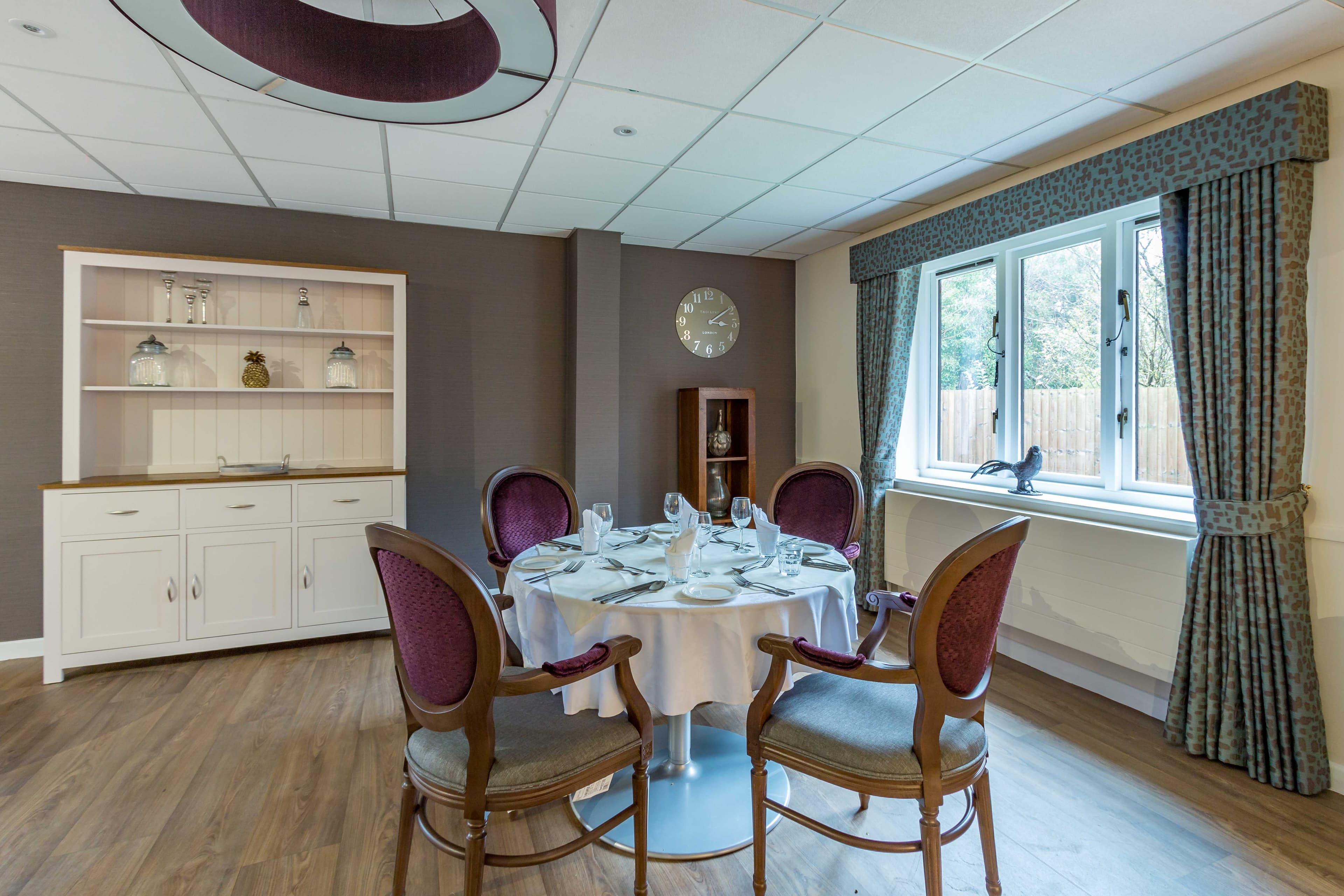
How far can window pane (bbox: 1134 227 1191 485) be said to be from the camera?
293 centimetres

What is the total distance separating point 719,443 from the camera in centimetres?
472

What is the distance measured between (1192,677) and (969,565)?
1652mm

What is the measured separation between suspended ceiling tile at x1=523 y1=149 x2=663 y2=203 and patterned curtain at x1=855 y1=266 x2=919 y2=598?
1714 millimetres

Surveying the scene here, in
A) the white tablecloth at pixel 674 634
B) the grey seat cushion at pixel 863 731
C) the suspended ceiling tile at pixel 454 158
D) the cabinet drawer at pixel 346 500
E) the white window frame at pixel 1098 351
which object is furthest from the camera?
the cabinet drawer at pixel 346 500

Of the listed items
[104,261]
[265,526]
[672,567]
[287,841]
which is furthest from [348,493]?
[672,567]

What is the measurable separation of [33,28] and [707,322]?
3689 mm

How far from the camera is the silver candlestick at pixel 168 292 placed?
11.9 feet

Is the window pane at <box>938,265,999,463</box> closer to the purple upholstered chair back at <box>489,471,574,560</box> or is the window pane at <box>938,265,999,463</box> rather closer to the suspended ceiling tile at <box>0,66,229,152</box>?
the purple upholstered chair back at <box>489,471,574,560</box>

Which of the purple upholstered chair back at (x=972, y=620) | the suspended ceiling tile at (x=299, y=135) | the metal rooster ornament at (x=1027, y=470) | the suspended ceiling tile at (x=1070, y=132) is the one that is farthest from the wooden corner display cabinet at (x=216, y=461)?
the metal rooster ornament at (x=1027, y=470)

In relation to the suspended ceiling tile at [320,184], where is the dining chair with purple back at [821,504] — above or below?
below

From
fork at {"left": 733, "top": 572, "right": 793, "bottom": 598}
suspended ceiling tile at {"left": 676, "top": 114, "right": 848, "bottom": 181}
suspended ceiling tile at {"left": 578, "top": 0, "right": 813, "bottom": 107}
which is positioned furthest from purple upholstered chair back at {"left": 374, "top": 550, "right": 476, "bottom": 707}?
suspended ceiling tile at {"left": 676, "top": 114, "right": 848, "bottom": 181}

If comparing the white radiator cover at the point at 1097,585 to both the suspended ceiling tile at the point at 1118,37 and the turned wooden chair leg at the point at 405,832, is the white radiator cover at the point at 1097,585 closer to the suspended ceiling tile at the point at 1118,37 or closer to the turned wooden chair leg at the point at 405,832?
the suspended ceiling tile at the point at 1118,37

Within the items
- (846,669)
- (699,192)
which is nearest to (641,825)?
(846,669)

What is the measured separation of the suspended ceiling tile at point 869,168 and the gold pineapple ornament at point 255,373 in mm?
3093
